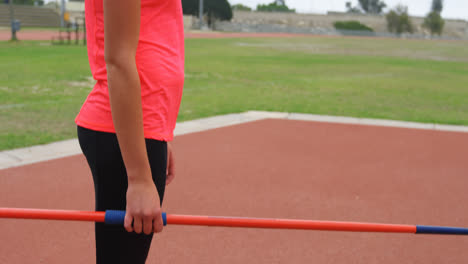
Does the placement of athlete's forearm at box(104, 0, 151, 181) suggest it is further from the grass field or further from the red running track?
the grass field

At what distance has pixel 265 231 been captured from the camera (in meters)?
3.51

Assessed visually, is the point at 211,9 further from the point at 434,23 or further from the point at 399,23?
the point at 434,23

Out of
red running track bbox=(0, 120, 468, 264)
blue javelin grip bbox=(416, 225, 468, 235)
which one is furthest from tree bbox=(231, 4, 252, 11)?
blue javelin grip bbox=(416, 225, 468, 235)

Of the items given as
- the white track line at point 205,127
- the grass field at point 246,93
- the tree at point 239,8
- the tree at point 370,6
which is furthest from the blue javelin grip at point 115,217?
the tree at point 370,6

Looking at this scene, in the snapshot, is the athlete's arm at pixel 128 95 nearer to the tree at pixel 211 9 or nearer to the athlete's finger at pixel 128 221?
the athlete's finger at pixel 128 221

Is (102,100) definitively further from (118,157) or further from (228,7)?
(228,7)

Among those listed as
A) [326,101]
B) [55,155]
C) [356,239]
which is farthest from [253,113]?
[356,239]

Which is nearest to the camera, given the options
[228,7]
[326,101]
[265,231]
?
[265,231]

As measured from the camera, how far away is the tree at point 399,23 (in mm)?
79625

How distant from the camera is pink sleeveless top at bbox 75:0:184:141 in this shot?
1.37 metres

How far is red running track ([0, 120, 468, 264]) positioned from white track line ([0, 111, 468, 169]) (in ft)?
0.65

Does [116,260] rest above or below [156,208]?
below

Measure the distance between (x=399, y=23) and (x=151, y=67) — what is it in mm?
84715

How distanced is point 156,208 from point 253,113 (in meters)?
6.34
